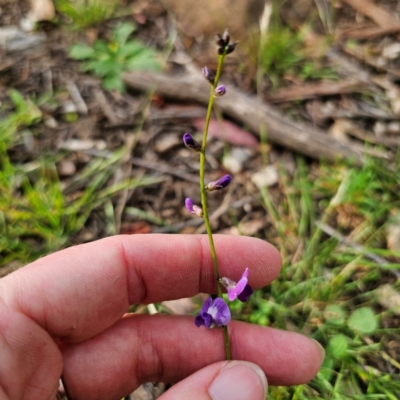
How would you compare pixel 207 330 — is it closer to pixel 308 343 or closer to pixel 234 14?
pixel 308 343

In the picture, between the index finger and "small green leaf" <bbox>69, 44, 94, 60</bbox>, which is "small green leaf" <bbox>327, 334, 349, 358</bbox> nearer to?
the index finger

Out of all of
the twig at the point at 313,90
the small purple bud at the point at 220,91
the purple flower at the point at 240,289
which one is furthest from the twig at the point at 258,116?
the small purple bud at the point at 220,91

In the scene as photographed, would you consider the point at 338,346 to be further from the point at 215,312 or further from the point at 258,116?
the point at 258,116

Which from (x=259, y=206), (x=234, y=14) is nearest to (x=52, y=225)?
(x=259, y=206)

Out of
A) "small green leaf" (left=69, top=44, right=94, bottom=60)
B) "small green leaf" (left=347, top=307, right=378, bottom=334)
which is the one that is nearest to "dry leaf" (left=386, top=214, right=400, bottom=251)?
"small green leaf" (left=347, top=307, right=378, bottom=334)

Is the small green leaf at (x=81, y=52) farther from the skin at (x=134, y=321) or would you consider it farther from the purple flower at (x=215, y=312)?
the purple flower at (x=215, y=312)

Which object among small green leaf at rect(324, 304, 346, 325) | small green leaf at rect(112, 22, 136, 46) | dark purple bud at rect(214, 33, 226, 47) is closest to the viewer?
dark purple bud at rect(214, 33, 226, 47)

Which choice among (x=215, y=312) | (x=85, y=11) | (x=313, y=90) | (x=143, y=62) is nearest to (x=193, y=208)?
(x=215, y=312)
